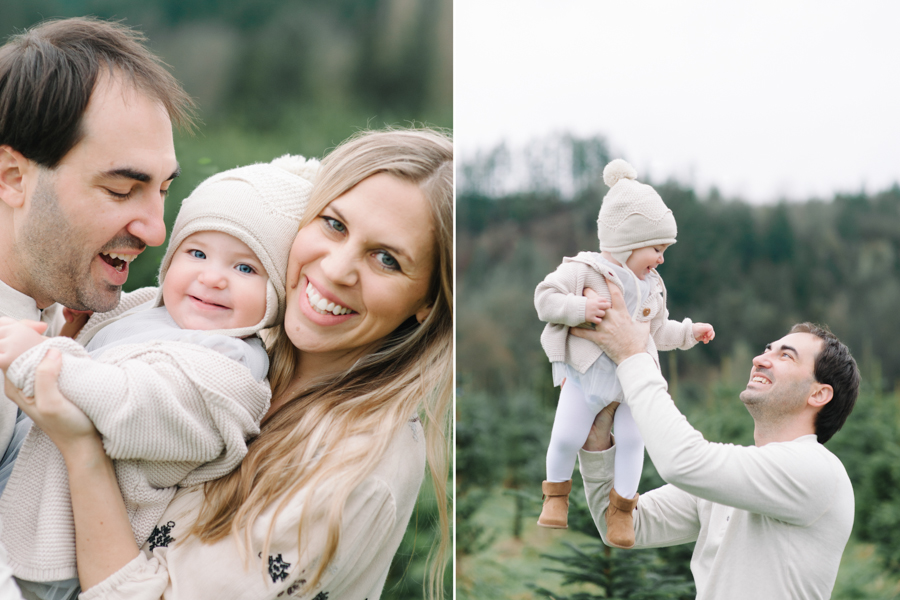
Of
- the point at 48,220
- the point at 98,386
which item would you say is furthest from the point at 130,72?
the point at 98,386

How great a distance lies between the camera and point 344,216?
1926 mm

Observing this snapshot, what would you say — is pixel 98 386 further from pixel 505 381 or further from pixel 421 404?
pixel 505 381

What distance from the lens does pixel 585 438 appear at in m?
2.00

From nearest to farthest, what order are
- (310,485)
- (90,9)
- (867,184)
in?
(310,485) < (90,9) < (867,184)

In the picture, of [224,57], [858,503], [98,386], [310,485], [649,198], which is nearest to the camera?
[98,386]

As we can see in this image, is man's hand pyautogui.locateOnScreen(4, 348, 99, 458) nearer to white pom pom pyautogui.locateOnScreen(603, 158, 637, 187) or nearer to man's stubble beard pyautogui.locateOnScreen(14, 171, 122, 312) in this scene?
man's stubble beard pyautogui.locateOnScreen(14, 171, 122, 312)

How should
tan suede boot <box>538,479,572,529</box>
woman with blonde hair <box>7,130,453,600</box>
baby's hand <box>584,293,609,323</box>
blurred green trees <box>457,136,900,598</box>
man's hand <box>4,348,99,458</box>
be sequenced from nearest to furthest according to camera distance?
man's hand <box>4,348,99,458</box>
woman with blonde hair <box>7,130,453,600</box>
baby's hand <box>584,293,609,323</box>
tan suede boot <box>538,479,572,529</box>
blurred green trees <box>457,136,900,598</box>

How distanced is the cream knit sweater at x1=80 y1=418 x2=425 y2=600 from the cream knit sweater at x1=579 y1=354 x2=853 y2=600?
0.66 metres

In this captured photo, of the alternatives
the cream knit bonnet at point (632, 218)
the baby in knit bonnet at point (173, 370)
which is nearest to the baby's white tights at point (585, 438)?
the cream knit bonnet at point (632, 218)

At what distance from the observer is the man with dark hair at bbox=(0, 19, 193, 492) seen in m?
1.77

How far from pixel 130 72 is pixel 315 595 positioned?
139 cm

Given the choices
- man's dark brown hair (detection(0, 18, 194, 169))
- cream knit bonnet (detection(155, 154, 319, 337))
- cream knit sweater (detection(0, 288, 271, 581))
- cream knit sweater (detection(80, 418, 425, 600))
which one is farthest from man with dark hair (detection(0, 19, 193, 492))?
cream knit sweater (detection(80, 418, 425, 600))

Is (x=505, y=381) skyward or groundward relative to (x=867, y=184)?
groundward

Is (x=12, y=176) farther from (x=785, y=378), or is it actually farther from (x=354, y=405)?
(x=785, y=378)
